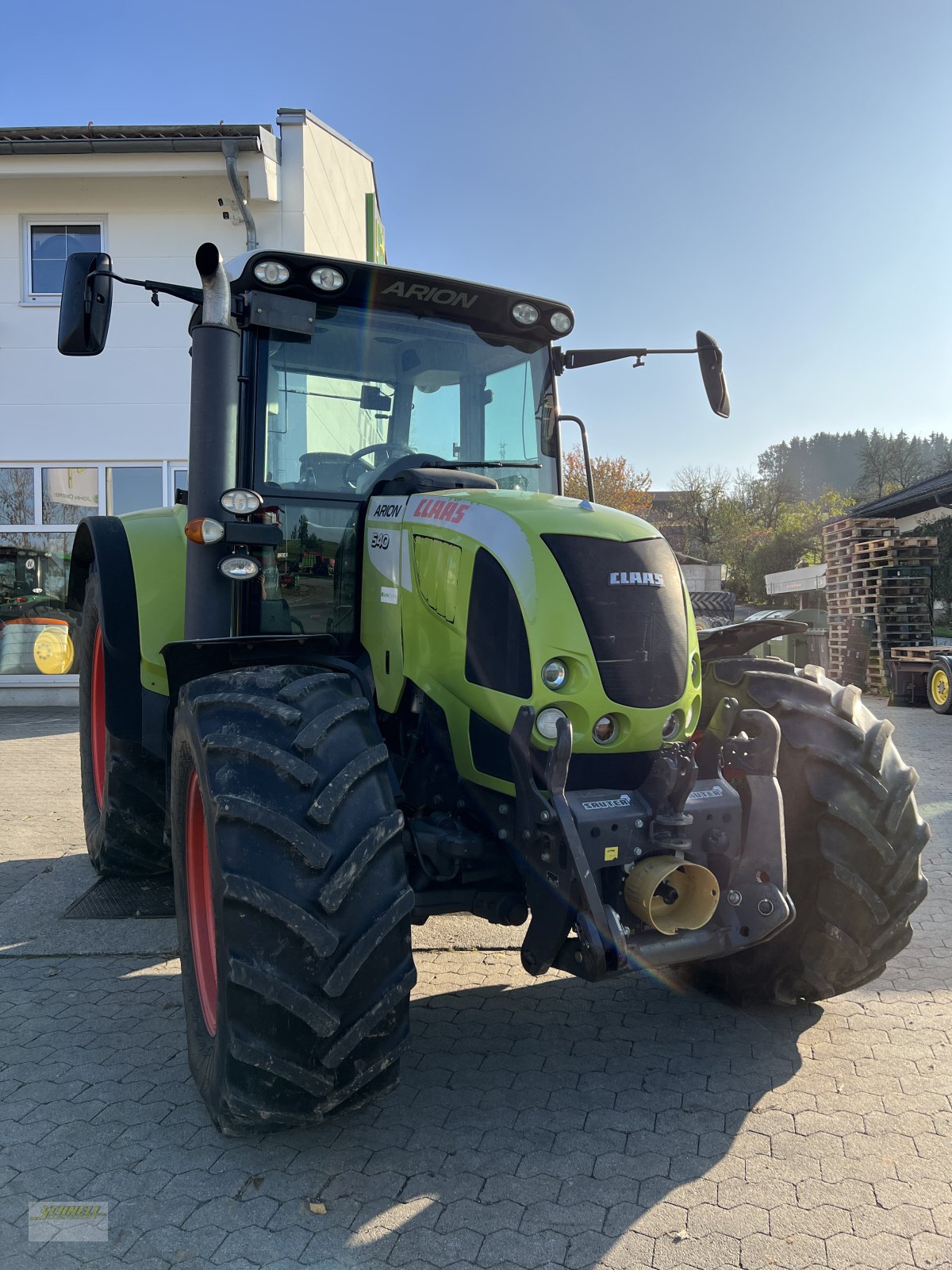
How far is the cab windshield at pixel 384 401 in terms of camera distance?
3688mm

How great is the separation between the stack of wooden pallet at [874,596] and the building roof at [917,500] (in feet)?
16.6

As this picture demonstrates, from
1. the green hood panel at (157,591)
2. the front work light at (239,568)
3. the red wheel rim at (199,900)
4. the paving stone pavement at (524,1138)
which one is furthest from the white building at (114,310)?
the red wheel rim at (199,900)

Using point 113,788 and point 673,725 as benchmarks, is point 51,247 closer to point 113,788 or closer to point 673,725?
point 113,788

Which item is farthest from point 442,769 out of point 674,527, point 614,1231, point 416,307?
point 674,527

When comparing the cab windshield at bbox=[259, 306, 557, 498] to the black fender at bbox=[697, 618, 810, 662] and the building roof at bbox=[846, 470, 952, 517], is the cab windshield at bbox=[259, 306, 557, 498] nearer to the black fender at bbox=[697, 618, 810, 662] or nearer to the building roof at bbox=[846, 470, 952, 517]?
the black fender at bbox=[697, 618, 810, 662]

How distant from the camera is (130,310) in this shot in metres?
11.7

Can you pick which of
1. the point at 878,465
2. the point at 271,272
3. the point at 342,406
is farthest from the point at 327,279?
the point at 878,465

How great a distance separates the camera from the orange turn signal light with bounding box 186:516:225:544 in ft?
10.9

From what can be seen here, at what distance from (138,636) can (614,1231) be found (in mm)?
2687

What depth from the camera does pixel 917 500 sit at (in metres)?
22.2

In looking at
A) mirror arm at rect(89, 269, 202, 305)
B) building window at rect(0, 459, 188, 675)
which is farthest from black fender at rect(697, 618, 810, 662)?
building window at rect(0, 459, 188, 675)

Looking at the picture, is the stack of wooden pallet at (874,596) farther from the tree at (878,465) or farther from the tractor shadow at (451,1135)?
the tree at (878,465)

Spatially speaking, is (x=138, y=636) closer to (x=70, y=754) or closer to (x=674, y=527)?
(x=70, y=754)

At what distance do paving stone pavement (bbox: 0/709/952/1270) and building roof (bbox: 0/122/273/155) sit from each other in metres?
10.0
